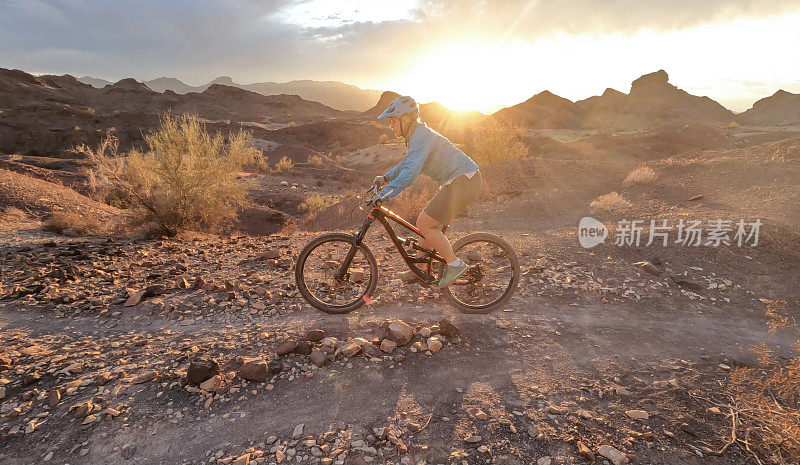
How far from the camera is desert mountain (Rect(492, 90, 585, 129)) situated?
2955 inches

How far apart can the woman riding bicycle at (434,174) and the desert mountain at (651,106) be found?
8463 cm

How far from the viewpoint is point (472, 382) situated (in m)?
3.85

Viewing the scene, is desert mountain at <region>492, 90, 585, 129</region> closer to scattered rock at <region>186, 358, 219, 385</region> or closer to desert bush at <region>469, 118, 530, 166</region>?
desert bush at <region>469, 118, 530, 166</region>

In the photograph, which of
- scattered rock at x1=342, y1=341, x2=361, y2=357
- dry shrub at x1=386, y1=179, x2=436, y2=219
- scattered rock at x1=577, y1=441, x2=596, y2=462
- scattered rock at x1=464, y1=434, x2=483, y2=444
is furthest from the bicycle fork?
dry shrub at x1=386, y1=179, x2=436, y2=219

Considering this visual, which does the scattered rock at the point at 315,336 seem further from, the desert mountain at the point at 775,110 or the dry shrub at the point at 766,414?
the desert mountain at the point at 775,110

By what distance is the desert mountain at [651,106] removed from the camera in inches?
3177

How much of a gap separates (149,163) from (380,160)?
85.4 ft

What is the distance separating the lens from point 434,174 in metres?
4.75

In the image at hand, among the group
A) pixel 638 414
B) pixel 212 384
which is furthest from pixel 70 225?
pixel 638 414

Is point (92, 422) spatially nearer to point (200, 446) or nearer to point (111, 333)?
point (200, 446)

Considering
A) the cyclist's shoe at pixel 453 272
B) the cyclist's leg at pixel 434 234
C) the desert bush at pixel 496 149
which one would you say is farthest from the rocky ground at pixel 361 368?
the desert bush at pixel 496 149

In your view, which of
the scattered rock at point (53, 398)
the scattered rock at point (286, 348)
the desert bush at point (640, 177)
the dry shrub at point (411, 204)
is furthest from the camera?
the desert bush at point (640, 177)

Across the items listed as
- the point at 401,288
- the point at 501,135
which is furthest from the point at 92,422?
the point at 501,135

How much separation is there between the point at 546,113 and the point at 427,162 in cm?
8275
